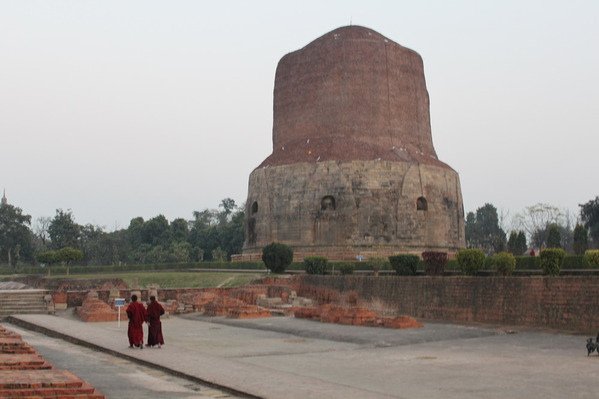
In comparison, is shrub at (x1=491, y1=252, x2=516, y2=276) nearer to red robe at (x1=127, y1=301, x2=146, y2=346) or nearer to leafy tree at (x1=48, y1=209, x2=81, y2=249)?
red robe at (x1=127, y1=301, x2=146, y2=346)

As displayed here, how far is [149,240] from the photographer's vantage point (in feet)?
206

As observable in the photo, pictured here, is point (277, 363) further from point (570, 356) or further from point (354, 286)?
point (354, 286)

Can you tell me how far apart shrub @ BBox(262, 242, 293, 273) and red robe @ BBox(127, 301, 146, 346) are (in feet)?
53.6

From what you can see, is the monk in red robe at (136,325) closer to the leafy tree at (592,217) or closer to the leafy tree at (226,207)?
the leafy tree at (592,217)

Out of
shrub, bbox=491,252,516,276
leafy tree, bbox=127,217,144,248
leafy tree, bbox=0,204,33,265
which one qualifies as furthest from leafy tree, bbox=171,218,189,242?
shrub, bbox=491,252,516,276

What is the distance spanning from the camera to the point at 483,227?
74.0m

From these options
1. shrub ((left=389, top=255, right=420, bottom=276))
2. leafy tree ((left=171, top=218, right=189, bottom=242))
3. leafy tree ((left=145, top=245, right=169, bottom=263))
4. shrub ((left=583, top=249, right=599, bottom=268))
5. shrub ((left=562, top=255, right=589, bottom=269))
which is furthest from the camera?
leafy tree ((left=171, top=218, right=189, bottom=242))

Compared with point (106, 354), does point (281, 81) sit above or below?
above

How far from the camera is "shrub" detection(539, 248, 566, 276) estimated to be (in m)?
16.7

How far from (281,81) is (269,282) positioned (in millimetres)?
16675

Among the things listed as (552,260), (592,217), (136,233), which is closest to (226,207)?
(136,233)

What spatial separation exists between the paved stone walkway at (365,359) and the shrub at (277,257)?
11289 mm

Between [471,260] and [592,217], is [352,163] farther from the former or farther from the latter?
[592,217]

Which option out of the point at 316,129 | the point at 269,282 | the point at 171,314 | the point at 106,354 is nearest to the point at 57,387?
the point at 106,354
